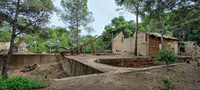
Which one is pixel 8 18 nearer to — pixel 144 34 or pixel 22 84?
pixel 22 84

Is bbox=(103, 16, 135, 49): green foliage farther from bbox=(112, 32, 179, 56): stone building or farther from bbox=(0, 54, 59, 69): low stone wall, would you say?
bbox=(0, 54, 59, 69): low stone wall

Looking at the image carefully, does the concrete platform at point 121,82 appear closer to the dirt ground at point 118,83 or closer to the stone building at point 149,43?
the dirt ground at point 118,83

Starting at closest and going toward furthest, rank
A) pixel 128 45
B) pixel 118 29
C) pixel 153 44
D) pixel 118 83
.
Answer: pixel 118 83, pixel 153 44, pixel 128 45, pixel 118 29

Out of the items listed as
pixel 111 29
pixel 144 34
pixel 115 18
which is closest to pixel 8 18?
pixel 144 34

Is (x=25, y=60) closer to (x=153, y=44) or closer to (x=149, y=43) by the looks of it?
(x=149, y=43)

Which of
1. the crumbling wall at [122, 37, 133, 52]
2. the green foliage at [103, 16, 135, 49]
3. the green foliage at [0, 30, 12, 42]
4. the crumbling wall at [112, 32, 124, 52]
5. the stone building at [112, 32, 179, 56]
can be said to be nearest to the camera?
the green foliage at [0, 30, 12, 42]

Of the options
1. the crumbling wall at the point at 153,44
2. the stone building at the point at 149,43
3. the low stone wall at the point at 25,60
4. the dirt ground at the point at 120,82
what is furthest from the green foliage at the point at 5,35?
the crumbling wall at the point at 153,44

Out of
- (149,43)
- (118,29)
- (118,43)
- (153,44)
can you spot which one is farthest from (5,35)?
(118,29)

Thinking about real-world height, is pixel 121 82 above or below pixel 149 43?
below

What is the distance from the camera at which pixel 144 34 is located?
39.4 feet

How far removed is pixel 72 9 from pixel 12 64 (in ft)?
30.6

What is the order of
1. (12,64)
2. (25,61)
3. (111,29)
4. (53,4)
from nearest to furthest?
(53,4), (12,64), (25,61), (111,29)

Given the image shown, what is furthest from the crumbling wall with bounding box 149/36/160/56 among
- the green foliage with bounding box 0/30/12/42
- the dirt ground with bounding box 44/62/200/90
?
the green foliage with bounding box 0/30/12/42

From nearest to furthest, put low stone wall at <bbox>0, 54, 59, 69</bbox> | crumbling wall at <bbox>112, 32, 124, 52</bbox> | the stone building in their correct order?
1. low stone wall at <bbox>0, 54, 59, 69</bbox>
2. the stone building
3. crumbling wall at <bbox>112, 32, 124, 52</bbox>
